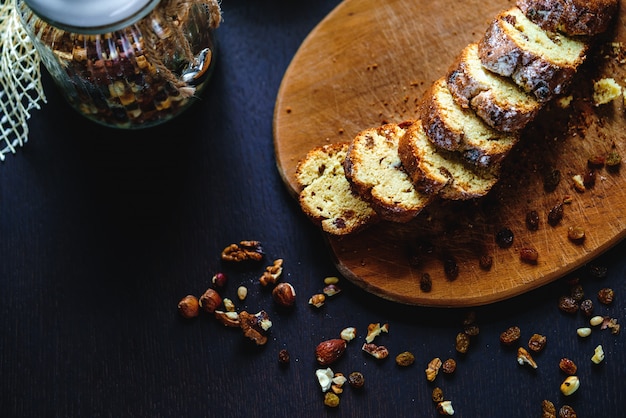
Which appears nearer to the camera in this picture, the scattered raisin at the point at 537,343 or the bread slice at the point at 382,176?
the bread slice at the point at 382,176

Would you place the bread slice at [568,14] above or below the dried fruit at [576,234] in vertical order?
above

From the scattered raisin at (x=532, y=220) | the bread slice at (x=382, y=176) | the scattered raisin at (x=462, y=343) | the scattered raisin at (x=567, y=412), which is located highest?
the bread slice at (x=382, y=176)

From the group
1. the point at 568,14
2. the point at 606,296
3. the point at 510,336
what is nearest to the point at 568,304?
the point at 606,296

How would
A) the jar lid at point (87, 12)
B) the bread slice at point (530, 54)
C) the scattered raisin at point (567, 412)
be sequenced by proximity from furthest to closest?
the scattered raisin at point (567, 412) < the bread slice at point (530, 54) < the jar lid at point (87, 12)

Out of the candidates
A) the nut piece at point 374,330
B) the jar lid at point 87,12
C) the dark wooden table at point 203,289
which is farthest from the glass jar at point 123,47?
the nut piece at point 374,330

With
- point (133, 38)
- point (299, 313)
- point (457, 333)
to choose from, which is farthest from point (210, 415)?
point (133, 38)

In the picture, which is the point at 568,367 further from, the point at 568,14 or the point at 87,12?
the point at 87,12

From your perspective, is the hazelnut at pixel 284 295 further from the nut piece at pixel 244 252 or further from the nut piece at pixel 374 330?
the nut piece at pixel 374 330

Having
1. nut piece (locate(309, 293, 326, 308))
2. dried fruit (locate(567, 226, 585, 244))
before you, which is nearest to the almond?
nut piece (locate(309, 293, 326, 308))
